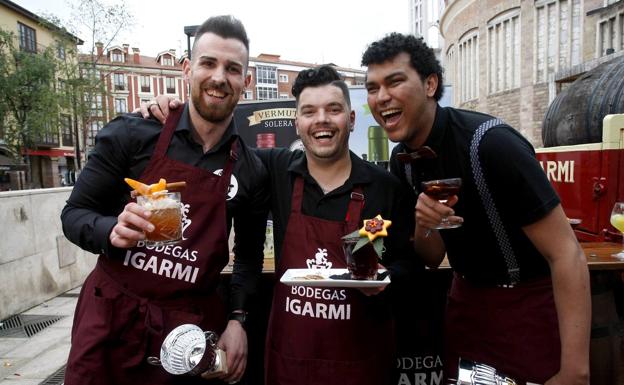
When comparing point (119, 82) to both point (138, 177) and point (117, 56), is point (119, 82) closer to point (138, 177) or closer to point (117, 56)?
point (117, 56)

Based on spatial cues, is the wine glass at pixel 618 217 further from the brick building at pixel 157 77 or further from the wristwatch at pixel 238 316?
the brick building at pixel 157 77

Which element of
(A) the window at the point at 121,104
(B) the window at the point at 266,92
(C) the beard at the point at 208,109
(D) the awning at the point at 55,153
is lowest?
(C) the beard at the point at 208,109

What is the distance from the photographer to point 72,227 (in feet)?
5.48

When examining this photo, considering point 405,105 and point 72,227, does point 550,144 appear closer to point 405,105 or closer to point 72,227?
point 405,105

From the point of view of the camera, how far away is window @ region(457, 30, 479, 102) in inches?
888

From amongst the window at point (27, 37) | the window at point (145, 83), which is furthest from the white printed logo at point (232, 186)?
→ the window at point (145, 83)

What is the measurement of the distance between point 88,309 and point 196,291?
16.7 inches

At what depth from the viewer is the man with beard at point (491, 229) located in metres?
1.55

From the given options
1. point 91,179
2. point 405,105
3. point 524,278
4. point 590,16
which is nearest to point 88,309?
point 91,179

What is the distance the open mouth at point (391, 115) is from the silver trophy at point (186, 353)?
1.16 m

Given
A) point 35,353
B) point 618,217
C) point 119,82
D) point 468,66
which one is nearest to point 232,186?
point 618,217

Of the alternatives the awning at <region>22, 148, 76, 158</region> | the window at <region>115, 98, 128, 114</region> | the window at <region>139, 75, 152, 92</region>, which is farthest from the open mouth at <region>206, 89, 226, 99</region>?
the window at <region>139, 75, 152, 92</region>

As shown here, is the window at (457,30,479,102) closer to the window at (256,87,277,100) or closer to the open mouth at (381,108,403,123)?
the open mouth at (381,108,403,123)

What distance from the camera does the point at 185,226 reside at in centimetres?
178
